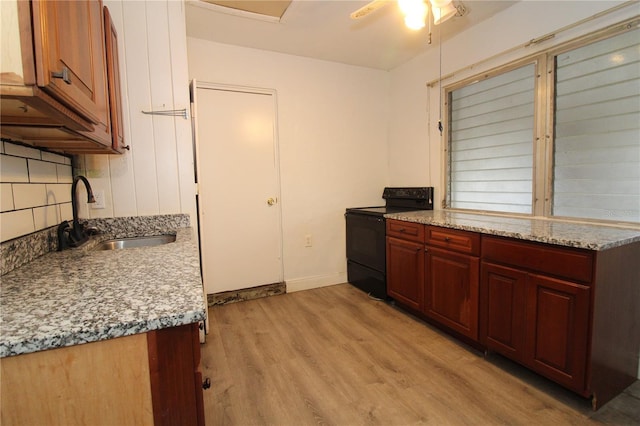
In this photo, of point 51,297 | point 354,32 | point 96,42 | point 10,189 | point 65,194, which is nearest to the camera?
point 51,297

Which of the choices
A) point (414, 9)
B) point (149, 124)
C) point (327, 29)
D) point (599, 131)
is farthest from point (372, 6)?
point (599, 131)

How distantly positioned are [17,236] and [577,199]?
3.04 m

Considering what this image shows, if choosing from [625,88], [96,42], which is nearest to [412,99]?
[625,88]

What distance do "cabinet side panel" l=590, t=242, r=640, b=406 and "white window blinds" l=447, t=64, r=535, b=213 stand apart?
2.84 feet

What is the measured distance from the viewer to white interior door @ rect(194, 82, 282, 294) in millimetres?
2951

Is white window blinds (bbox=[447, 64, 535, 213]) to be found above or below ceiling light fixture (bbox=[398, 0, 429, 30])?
below

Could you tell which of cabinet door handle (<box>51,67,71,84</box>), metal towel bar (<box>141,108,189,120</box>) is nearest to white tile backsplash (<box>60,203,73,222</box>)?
metal towel bar (<box>141,108,189,120</box>)

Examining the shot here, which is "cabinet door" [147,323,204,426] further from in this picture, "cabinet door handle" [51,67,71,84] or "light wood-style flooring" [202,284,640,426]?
"light wood-style flooring" [202,284,640,426]

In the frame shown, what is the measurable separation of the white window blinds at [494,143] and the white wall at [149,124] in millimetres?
2381

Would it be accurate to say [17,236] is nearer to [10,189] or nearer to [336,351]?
[10,189]

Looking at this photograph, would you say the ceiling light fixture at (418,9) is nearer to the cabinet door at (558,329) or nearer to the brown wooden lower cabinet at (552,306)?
the brown wooden lower cabinet at (552,306)

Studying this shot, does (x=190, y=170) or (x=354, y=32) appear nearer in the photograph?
(x=190, y=170)

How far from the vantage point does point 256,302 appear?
10.1 ft

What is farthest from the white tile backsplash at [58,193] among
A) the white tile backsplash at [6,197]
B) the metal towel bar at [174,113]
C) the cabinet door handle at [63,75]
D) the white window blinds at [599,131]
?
the white window blinds at [599,131]
